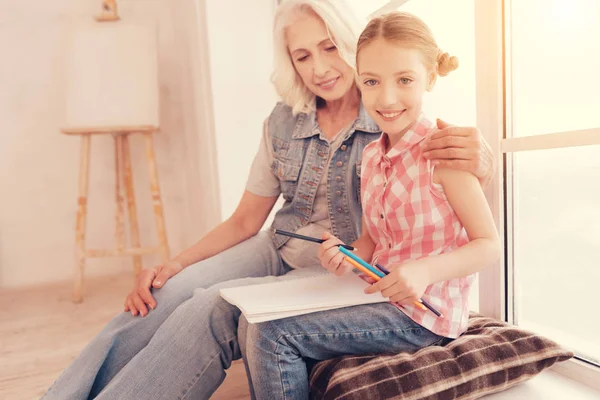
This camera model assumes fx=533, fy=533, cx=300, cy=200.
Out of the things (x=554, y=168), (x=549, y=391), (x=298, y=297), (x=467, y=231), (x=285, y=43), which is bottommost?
(x=549, y=391)

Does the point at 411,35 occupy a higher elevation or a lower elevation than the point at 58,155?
higher

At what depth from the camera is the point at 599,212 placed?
Answer: 1031 mm

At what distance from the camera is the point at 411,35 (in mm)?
964

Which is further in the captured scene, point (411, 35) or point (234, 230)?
point (234, 230)

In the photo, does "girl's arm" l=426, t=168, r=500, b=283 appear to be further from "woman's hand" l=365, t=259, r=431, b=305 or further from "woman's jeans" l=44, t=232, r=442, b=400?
"woman's jeans" l=44, t=232, r=442, b=400

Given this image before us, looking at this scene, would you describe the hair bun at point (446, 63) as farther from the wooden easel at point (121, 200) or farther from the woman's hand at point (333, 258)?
the wooden easel at point (121, 200)

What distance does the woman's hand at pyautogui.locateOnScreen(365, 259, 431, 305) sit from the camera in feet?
2.82

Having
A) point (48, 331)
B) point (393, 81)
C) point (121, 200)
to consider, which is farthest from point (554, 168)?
point (121, 200)

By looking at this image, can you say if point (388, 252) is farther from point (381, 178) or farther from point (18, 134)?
point (18, 134)

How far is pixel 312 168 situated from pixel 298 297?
1.66 ft

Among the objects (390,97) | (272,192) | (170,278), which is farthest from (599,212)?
(170,278)

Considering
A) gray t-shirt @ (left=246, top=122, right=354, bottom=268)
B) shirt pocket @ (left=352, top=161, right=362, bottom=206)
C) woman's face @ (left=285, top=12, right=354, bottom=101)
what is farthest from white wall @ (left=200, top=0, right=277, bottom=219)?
shirt pocket @ (left=352, top=161, right=362, bottom=206)

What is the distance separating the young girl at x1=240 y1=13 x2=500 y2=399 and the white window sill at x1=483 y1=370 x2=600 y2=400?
0.52ft

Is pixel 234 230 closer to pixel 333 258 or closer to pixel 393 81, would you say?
pixel 333 258
